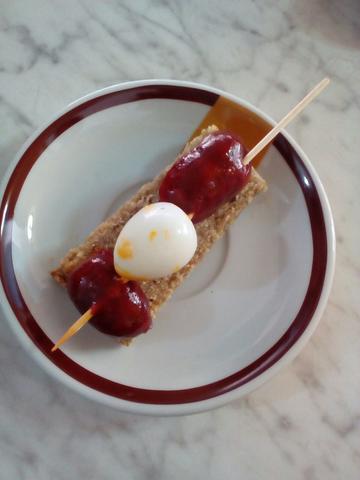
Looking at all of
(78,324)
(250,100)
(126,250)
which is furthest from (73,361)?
(250,100)

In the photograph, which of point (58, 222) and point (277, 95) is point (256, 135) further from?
point (58, 222)

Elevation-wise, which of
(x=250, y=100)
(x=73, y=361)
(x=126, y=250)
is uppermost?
(x=250, y=100)

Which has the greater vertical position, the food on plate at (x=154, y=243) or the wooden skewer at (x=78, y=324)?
the food on plate at (x=154, y=243)

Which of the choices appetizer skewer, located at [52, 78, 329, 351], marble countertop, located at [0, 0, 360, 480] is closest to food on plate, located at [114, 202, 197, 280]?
appetizer skewer, located at [52, 78, 329, 351]

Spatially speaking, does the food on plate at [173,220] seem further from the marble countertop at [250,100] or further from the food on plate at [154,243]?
the marble countertop at [250,100]

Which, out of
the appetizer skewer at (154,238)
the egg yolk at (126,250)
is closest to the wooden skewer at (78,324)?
the appetizer skewer at (154,238)

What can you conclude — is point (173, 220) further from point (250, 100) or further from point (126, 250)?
point (250, 100)

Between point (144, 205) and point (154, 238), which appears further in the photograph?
point (144, 205)
